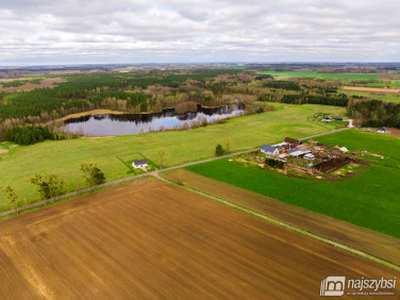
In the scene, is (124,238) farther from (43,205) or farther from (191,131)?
(191,131)

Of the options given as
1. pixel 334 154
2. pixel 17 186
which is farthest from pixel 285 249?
pixel 17 186

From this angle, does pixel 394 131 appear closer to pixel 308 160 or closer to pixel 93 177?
pixel 308 160

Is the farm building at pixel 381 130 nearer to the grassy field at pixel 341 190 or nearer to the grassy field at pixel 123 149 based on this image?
the grassy field at pixel 123 149

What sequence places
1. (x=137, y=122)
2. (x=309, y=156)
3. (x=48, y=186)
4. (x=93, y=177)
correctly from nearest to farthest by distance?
(x=48, y=186) → (x=93, y=177) → (x=309, y=156) → (x=137, y=122)

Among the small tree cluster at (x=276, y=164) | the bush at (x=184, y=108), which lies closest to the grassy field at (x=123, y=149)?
the small tree cluster at (x=276, y=164)

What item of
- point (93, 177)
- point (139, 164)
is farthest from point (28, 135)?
point (93, 177)

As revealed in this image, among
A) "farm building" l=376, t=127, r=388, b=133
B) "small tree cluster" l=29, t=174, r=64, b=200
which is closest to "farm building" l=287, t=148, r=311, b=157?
"farm building" l=376, t=127, r=388, b=133
